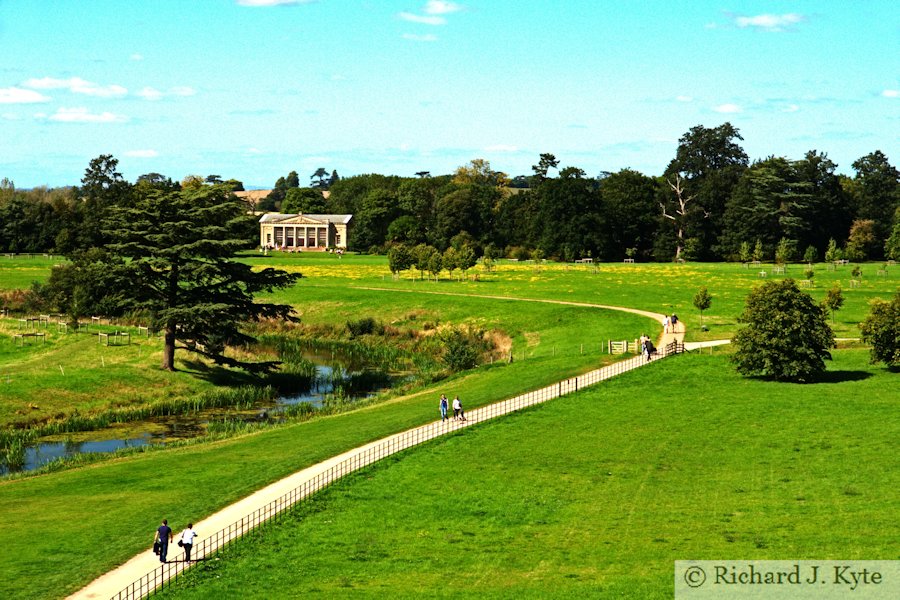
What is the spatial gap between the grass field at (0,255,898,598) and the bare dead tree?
55.0 m

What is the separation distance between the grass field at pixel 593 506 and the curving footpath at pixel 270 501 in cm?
86

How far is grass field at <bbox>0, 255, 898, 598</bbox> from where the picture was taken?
34875 mm

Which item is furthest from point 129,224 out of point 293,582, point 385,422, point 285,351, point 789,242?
point 789,242

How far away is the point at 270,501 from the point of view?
37.9m

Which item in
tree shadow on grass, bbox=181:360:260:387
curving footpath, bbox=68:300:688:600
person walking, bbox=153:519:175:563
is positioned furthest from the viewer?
tree shadow on grass, bbox=181:360:260:387

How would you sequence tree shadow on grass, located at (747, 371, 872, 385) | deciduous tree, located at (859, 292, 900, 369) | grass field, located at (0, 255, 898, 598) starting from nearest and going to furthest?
grass field, located at (0, 255, 898, 598)
tree shadow on grass, located at (747, 371, 872, 385)
deciduous tree, located at (859, 292, 900, 369)

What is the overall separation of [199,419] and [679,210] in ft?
452

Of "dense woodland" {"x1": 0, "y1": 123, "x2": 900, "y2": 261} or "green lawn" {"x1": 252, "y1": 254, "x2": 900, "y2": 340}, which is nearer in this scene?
"green lawn" {"x1": 252, "y1": 254, "x2": 900, "y2": 340}

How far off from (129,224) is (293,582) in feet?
154

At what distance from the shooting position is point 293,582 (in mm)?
30344

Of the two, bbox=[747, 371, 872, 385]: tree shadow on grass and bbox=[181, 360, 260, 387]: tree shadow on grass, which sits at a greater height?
bbox=[747, 371, 872, 385]: tree shadow on grass

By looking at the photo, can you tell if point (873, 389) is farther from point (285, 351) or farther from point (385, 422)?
point (285, 351)

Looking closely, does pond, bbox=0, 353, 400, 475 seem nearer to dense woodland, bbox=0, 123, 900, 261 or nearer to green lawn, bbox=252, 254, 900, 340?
green lawn, bbox=252, 254, 900, 340

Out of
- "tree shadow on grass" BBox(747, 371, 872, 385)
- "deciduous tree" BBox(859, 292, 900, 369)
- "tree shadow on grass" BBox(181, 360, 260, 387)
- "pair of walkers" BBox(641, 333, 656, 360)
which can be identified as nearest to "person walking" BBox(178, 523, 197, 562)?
"tree shadow on grass" BBox(181, 360, 260, 387)
